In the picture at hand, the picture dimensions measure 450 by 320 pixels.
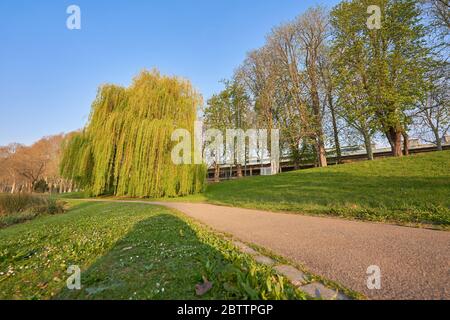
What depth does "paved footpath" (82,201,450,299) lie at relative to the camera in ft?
7.66

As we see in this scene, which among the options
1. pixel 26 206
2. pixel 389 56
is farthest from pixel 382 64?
pixel 26 206

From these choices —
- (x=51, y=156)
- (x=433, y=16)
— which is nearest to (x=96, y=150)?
A: (x=433, y=16)

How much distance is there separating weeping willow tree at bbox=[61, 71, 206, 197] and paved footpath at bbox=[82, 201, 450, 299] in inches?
439

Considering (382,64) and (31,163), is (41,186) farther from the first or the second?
(382,64)

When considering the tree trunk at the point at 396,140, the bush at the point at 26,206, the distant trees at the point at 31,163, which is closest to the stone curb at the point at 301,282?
the bush at the point at 26,206

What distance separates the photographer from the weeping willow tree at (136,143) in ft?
51.4

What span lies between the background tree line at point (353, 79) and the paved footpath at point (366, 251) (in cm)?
1382

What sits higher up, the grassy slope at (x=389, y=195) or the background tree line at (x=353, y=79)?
the background tree line at (x=353, y=79)

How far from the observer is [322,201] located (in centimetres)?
882

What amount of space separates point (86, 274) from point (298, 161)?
28.8 m

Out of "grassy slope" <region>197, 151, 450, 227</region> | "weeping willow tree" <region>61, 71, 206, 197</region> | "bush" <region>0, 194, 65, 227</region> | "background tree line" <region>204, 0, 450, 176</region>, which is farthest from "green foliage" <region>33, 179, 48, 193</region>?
"grassy slope" <region>197, 151, 450, 227</region>

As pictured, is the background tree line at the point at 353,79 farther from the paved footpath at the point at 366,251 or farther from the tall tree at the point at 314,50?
the paved footpath at the point at 366,251

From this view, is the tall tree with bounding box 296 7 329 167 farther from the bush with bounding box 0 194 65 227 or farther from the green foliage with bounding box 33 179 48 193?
the green foliage with bounding box 33 179 48 193
